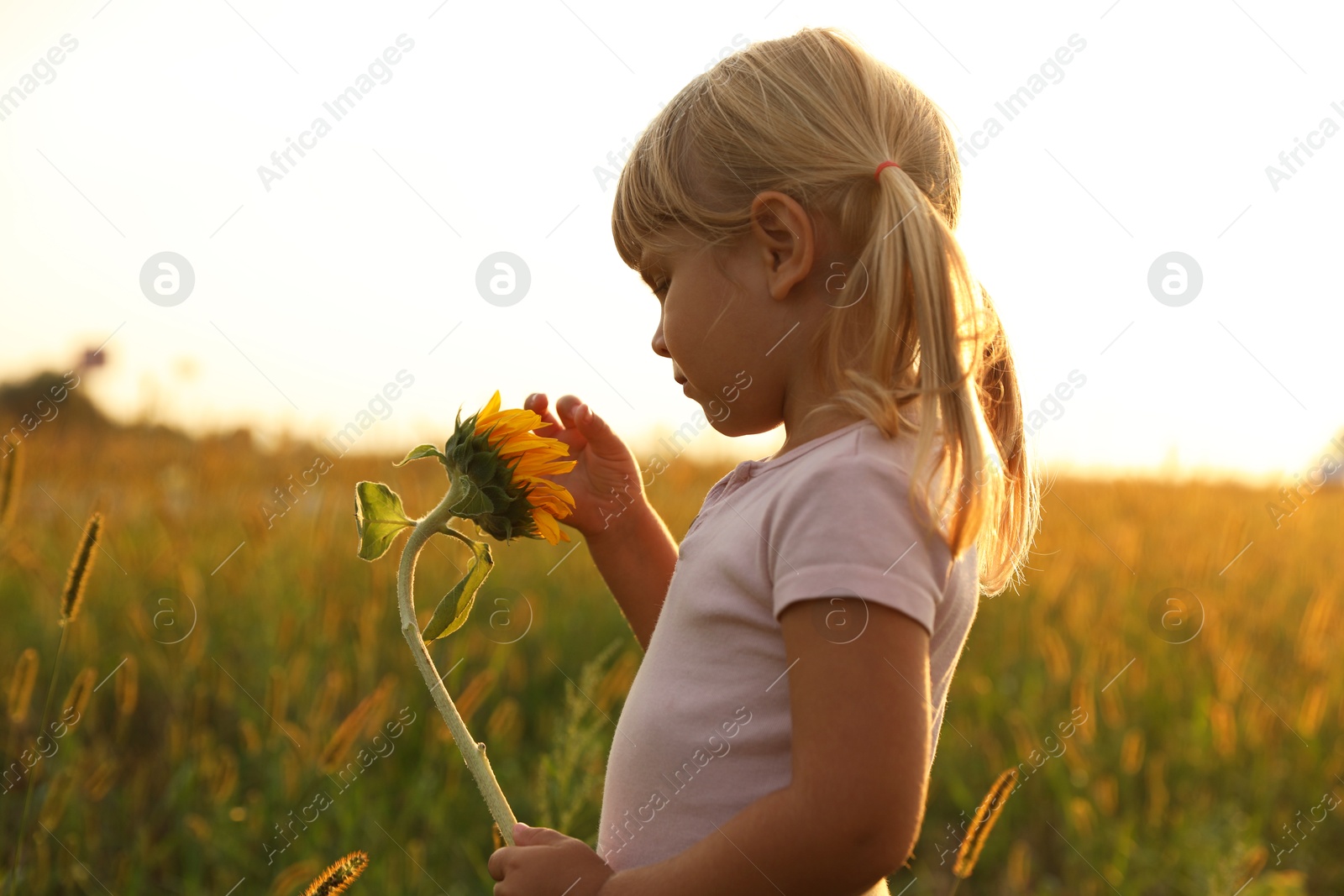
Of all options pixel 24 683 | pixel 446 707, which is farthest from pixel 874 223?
pixel 24 683

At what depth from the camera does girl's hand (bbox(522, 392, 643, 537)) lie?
1.36 m

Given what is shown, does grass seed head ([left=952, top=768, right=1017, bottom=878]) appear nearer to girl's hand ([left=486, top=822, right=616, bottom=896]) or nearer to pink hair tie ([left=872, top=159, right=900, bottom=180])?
girl's hand ([left=486, top=822, right=616, bottom=896])

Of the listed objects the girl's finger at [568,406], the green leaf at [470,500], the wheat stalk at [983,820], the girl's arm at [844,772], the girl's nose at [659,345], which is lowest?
the wheat stalk at [983,820]

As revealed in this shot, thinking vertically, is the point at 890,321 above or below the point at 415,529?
above

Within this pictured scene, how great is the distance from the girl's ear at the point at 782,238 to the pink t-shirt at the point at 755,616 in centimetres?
17

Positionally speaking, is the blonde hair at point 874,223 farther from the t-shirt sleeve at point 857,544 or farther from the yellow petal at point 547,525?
the yellow petal at point 547,525

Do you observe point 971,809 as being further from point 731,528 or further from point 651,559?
point 731,528

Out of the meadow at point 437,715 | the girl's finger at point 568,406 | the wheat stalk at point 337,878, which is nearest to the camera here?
the wheat stalk at point 337,878

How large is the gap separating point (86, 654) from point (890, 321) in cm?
239

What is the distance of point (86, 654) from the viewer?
8.79 feet

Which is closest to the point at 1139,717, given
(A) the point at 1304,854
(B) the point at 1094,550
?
(A) the point at 1304,854

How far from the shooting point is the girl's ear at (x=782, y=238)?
1094 millimetres

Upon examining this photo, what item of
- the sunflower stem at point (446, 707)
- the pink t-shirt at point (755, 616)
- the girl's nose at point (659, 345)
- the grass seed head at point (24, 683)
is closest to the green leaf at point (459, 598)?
the sunflower stem at point (446, 707)

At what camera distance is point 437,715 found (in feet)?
8.61
